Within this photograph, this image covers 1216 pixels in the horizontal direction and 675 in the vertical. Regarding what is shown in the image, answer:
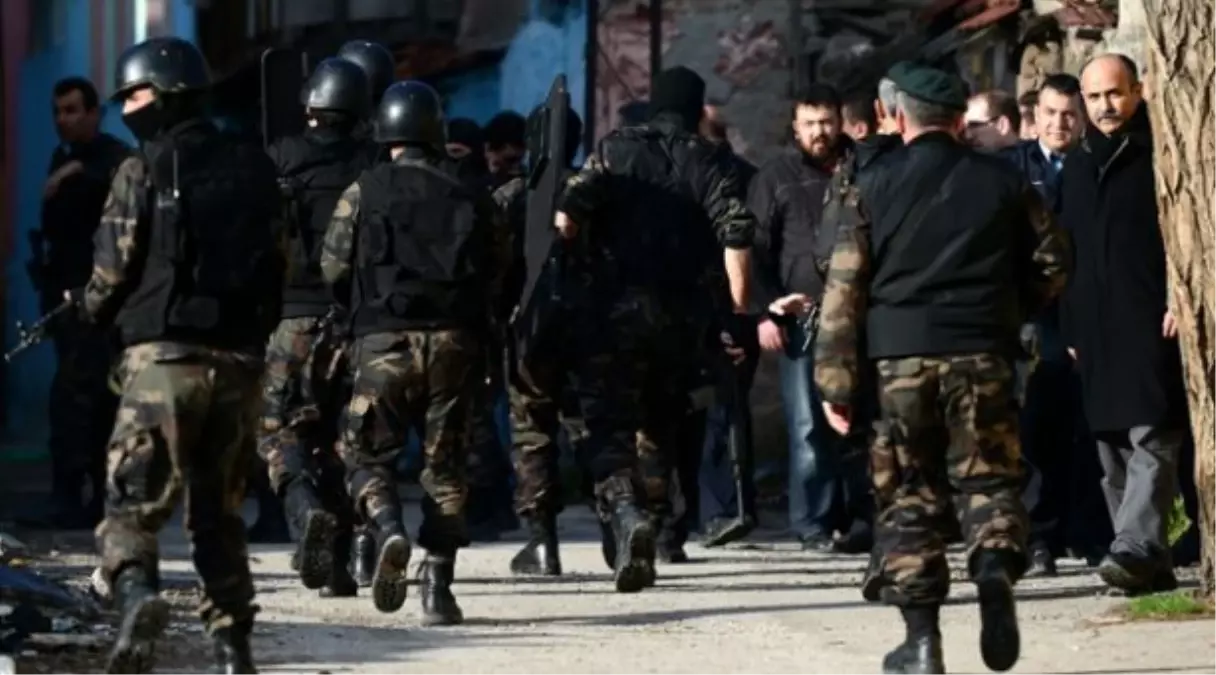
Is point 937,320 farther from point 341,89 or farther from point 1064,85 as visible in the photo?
point 1064,85

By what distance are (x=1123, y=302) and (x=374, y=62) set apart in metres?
3.06

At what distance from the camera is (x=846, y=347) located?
984 centimetres

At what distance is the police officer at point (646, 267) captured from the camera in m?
13.0

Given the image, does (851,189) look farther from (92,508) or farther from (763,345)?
(92,508)

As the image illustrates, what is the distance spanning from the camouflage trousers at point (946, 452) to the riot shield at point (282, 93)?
4362 millimetres

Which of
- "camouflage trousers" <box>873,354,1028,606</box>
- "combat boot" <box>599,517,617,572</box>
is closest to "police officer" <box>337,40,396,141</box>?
"combat boot" <box>599,517,617,572</box>

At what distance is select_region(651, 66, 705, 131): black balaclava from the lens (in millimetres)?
13422

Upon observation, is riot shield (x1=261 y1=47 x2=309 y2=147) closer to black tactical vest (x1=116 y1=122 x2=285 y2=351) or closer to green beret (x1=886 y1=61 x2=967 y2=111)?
black tactical vest (x1=116 y1=122 x2=285 y2=351)

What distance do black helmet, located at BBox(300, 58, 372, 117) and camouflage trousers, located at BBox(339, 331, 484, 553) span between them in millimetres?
1136

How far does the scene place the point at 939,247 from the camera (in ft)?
32.3

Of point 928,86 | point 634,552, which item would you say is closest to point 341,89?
point 634,552

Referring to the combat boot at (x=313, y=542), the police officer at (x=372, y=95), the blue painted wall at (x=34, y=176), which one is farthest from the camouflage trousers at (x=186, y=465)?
the blue painted wall at (x=34, y=176)

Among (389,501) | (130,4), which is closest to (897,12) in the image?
(130,4)

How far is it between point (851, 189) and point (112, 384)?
7.11ft
